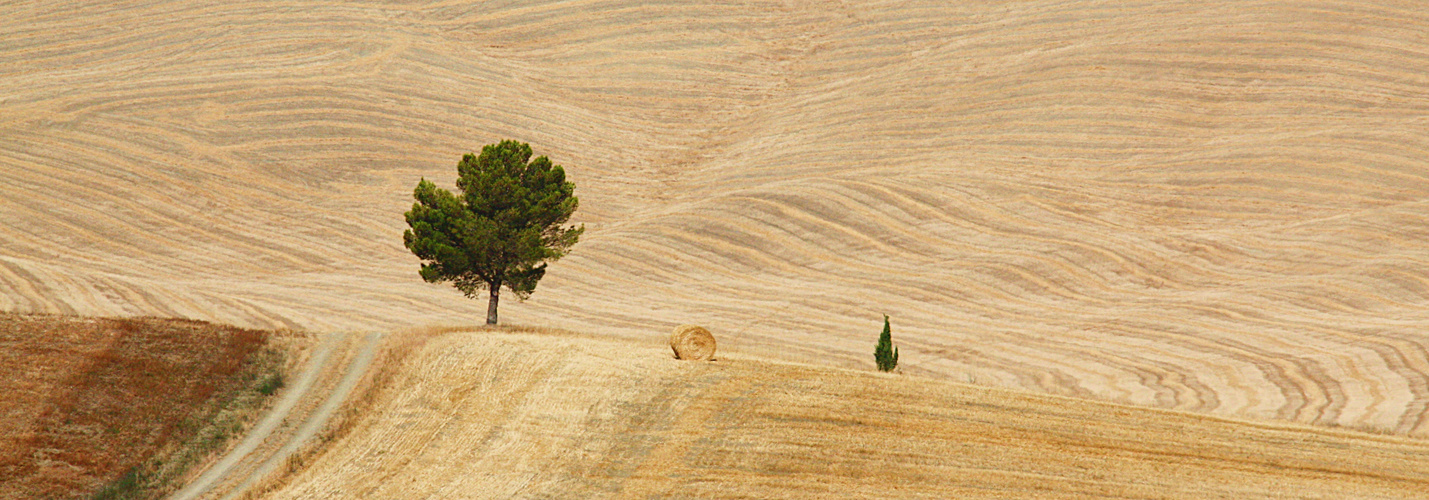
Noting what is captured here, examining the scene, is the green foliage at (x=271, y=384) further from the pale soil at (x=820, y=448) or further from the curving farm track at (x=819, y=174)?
the curving farm track at (x=819, y=174)

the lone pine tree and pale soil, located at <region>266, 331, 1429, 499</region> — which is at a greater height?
the lone pine tree

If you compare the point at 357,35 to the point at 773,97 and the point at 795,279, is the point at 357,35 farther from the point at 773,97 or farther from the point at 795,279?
the point at 795,279

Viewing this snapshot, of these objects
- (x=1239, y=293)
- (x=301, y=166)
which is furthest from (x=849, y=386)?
(x=301, y=166)

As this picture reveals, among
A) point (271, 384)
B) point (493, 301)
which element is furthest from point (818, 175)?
point (271, 384)

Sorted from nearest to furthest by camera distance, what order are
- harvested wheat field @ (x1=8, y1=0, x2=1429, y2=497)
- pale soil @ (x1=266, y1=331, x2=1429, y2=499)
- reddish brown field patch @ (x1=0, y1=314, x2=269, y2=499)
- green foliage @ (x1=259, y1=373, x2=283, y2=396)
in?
pale soil @ (x1=266, y1=331, x2=1429, y2=499)
reddish brown field patch @ (x1=0, y1=314, x2=269, y2=499)
green foliage @ (x1=259, y1=373, x2=283, y2=396)
harvested wheat field @ (x1=8, y1=0, x2=1429, y2=497)

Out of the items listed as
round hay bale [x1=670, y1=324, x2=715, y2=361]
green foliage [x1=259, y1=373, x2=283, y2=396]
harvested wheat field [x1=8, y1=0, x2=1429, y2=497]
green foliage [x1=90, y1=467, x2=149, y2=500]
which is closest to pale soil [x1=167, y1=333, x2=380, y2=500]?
green foliage [x1=259, y1=373, x2=283, y2=396]

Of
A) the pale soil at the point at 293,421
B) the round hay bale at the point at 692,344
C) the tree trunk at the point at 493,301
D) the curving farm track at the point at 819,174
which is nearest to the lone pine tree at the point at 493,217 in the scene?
the tree trunk at the point at 493,301

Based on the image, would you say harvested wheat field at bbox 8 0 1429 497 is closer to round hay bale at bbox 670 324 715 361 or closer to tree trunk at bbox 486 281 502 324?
tree trunk at bbox 486 281 502 324
